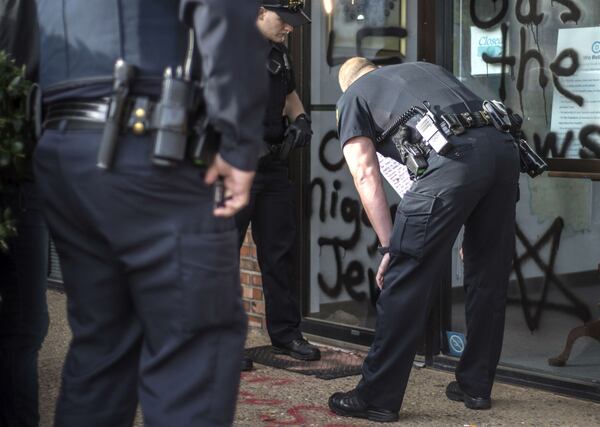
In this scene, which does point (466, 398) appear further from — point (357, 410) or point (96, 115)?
point (96, 115)

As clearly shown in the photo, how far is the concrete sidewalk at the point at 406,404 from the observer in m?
4.70

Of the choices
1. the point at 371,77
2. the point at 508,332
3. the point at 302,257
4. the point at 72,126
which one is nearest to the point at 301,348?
the point at 302,257

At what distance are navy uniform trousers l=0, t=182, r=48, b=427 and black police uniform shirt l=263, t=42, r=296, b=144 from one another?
7.31ft

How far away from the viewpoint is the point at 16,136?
10.2 feet

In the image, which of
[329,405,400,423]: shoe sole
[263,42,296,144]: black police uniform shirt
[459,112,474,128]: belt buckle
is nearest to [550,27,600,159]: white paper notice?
[459,112,474,128]: belt buckle

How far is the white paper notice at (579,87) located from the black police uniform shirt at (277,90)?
142 cm

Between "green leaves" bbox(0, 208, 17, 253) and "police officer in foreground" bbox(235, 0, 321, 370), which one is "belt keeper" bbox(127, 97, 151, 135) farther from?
"police officer in foreground" bbox(235, 0, 321, 370)

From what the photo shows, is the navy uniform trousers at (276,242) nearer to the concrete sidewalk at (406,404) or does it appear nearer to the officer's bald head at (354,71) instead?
the concrete sidewalk at (406,404)

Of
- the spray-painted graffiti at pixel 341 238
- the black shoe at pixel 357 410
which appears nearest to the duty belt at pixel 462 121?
the black shoe at pixel 357 410

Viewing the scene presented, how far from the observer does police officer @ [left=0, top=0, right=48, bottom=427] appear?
3.48 metres

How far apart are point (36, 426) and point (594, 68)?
3.02 m

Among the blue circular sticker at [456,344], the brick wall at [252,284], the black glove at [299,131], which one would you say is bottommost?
the blue circular sticker at [456,344]

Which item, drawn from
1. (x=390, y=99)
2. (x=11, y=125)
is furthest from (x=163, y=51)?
(x=390, y=99)

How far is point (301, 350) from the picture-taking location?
5836 mm
